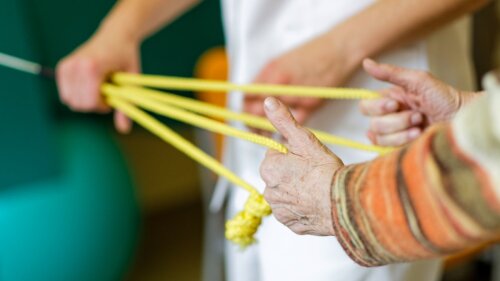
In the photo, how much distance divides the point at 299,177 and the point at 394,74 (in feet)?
0.85

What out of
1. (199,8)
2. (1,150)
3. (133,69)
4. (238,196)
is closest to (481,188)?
(238,196)

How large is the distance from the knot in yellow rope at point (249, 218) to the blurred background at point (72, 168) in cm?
71

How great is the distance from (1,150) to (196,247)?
0.89m

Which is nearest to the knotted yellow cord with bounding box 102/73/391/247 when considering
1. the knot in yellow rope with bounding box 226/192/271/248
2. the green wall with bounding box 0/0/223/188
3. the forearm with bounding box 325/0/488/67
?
the knot in yellow rope with bounding box 226/192/271/248

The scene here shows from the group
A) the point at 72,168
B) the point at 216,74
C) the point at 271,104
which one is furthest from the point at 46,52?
the point at 271,104

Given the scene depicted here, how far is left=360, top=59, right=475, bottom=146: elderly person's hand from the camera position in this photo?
67 centimetres

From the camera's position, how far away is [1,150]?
1276mm

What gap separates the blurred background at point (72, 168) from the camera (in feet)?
4.22

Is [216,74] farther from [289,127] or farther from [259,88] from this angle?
[289,127]

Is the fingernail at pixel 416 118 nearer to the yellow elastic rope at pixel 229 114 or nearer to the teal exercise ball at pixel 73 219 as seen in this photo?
the yellow elastic rope at pixel 229 114

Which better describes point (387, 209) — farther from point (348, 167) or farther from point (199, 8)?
point (199, 8)

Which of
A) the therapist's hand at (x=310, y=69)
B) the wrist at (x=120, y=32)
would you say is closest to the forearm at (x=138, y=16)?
the wrist at (x=120, y=32)

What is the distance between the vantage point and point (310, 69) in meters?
0.82

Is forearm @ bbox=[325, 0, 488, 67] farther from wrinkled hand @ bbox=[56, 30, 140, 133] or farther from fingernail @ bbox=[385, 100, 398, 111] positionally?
wrinkled hand @ bbox=[56, 30, 140, 133]
